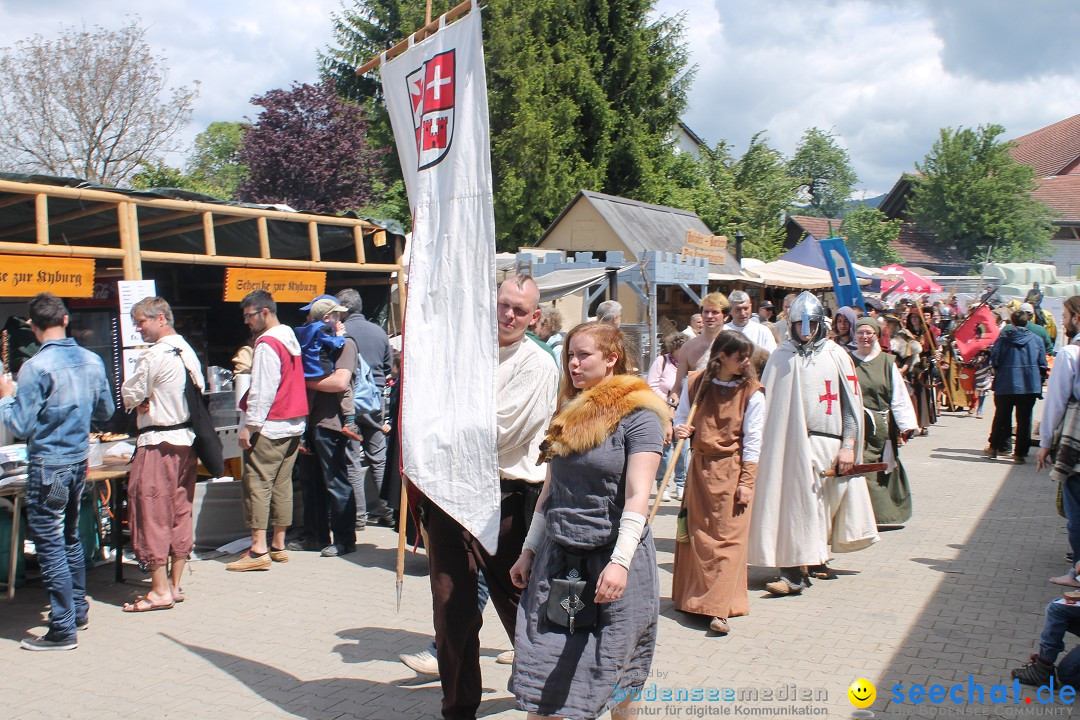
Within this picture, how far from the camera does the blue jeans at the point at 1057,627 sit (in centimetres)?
428

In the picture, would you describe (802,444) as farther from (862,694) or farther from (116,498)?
(116,498)

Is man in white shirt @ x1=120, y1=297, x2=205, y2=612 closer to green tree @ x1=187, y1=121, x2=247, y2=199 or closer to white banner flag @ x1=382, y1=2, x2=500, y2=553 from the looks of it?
white banner flag @ x1=382, y1=2, x2=500, y2=553

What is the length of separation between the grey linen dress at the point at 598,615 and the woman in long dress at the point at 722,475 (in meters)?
2.18

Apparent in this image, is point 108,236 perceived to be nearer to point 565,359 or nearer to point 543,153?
point 565,359

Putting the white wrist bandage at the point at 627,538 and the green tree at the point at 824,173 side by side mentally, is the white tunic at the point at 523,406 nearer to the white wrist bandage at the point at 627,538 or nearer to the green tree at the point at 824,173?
the white wrist bandage at the point at 627,538

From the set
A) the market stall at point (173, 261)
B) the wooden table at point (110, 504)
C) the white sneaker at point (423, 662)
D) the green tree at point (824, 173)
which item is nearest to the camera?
the white sneaker at point (423, 662)

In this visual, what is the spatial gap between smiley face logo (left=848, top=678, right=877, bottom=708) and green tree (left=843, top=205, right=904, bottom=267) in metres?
41.8

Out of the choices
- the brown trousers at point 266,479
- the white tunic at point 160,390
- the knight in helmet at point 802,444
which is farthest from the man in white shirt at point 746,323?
the white tunic at point 160,390

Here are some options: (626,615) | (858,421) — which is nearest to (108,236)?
(858,421)

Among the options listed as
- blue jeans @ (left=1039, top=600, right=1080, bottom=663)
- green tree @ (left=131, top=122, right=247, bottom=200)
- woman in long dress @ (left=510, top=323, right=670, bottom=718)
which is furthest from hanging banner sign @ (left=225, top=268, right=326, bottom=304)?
green tree @ (left=131, top=122, right=247, bottom=200)

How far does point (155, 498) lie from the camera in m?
5.67

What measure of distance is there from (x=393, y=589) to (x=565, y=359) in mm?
3388

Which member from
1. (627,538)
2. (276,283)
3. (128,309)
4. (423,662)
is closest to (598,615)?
(627,538)

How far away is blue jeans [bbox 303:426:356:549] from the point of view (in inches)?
281
